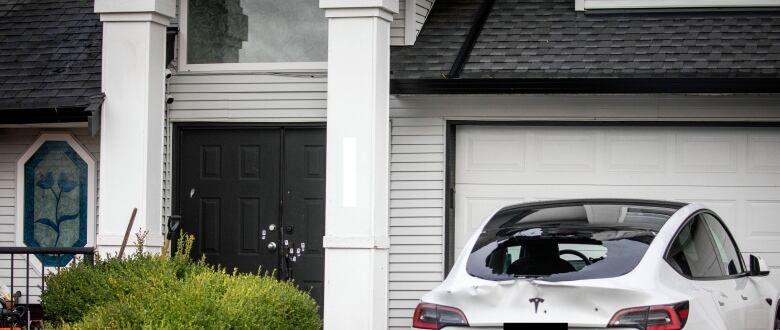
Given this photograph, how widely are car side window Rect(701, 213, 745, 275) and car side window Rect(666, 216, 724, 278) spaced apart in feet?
0.53

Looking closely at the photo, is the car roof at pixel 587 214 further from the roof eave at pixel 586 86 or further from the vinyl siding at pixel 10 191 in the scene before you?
the vinyl siding at pixel 10 191

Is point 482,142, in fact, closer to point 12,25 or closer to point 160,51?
point 160,51

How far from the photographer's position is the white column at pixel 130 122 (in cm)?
1337

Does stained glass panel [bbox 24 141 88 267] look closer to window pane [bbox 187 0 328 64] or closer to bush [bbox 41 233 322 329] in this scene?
window pane [bbox 187 0 328 64]

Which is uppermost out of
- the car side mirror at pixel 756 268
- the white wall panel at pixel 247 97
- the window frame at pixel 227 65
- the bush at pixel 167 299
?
the window frame at pixel 227 65

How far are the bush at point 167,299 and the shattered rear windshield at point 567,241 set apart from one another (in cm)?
183

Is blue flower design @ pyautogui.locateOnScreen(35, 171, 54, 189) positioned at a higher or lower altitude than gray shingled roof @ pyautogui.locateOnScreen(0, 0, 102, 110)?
lower

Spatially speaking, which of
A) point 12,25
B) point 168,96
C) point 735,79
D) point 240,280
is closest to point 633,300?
point 240,280

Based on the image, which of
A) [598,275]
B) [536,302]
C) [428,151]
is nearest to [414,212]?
[428,151]

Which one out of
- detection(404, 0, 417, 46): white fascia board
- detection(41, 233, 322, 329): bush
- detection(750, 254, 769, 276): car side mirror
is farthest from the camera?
detection(404, 0, 417, 46): white fascia board

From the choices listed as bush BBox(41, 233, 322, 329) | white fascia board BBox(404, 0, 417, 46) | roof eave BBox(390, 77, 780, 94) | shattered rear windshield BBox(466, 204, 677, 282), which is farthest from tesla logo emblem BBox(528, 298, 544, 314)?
white fascia board BBox(404, 0, 417, 46)

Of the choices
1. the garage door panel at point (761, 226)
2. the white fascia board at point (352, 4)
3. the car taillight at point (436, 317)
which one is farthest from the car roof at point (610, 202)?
the garage door panel at point (761, 226)

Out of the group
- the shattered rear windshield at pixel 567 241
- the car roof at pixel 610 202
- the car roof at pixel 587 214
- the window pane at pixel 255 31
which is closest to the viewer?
the shattered rear windshield at pixel 567 241

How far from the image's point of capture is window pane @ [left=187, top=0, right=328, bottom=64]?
48.7 feet
